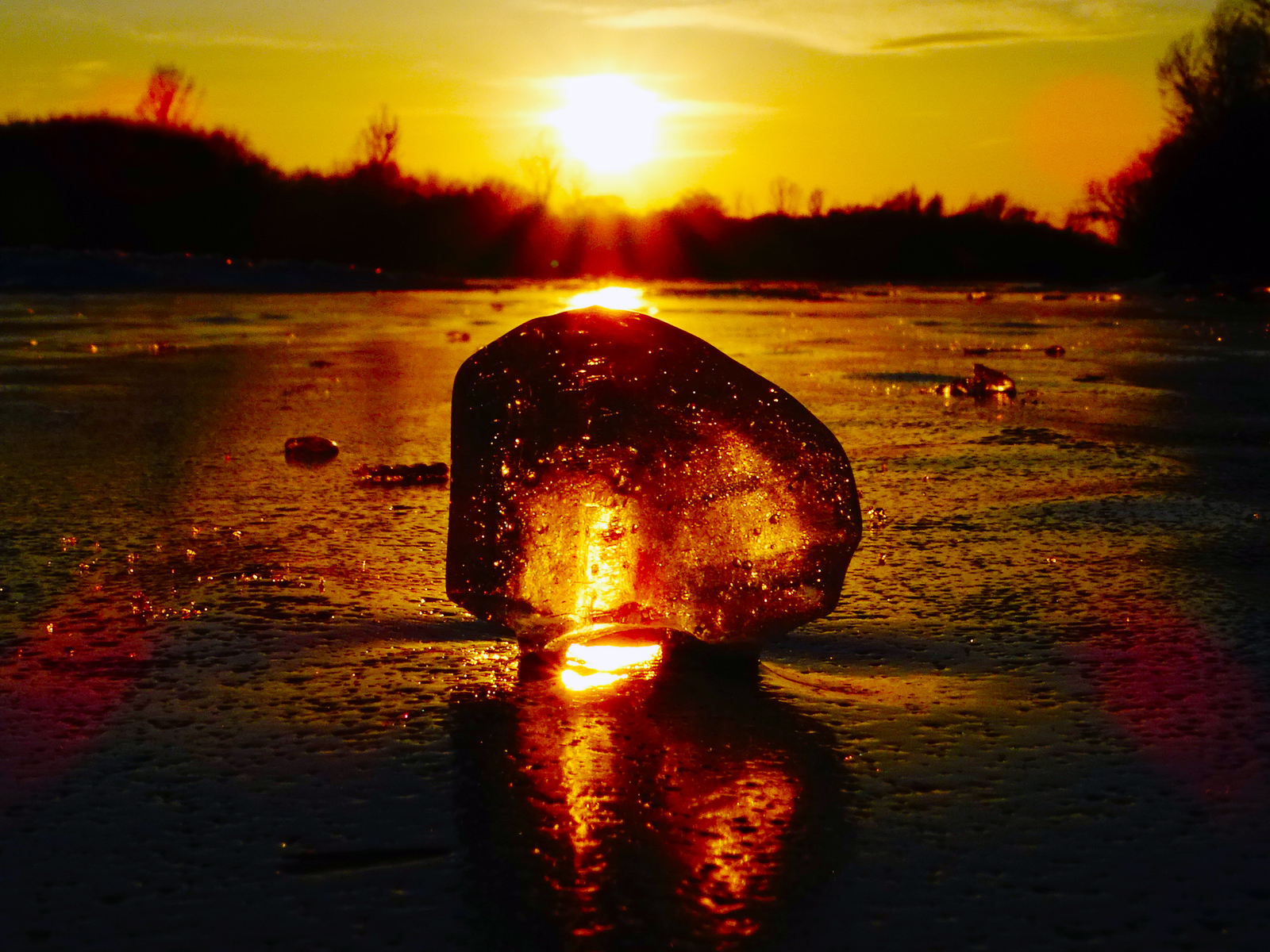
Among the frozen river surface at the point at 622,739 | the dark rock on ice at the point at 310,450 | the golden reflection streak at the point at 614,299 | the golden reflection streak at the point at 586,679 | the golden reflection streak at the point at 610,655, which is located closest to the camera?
the frozen river surface at the point at 622,739

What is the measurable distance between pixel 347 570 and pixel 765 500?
1.32 metres

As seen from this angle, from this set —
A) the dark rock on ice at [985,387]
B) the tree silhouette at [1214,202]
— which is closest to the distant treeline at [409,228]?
the tree silhouette at [1214,202]

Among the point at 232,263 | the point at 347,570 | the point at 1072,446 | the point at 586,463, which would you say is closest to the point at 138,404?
the point at 347,570

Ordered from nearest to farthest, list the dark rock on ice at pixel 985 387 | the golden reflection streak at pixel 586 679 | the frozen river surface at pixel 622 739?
the frozen river surface at pixel 622 739, the golden reflection streak at pixel 586 679, the dark rock on ice at pixel 985 387

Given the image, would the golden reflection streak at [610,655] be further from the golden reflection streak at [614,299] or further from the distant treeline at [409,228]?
the distant treeline at [409,228]

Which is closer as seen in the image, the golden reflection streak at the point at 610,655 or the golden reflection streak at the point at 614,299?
the golden reflection streak at the point at 610,655

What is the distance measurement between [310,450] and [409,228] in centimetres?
3993

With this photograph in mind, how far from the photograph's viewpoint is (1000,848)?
200 centimetres

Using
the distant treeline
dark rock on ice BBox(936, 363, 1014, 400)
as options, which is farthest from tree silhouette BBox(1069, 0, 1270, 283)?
dark rock on ice BBox(936, 363, 1014, 400)

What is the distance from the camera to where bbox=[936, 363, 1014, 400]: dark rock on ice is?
337 inches

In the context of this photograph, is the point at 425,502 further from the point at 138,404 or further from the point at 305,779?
the point at 138,404

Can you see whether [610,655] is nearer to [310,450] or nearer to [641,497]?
[641,497]

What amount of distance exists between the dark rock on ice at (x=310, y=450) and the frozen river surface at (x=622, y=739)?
0.23 m

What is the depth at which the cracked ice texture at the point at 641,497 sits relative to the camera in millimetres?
2875
